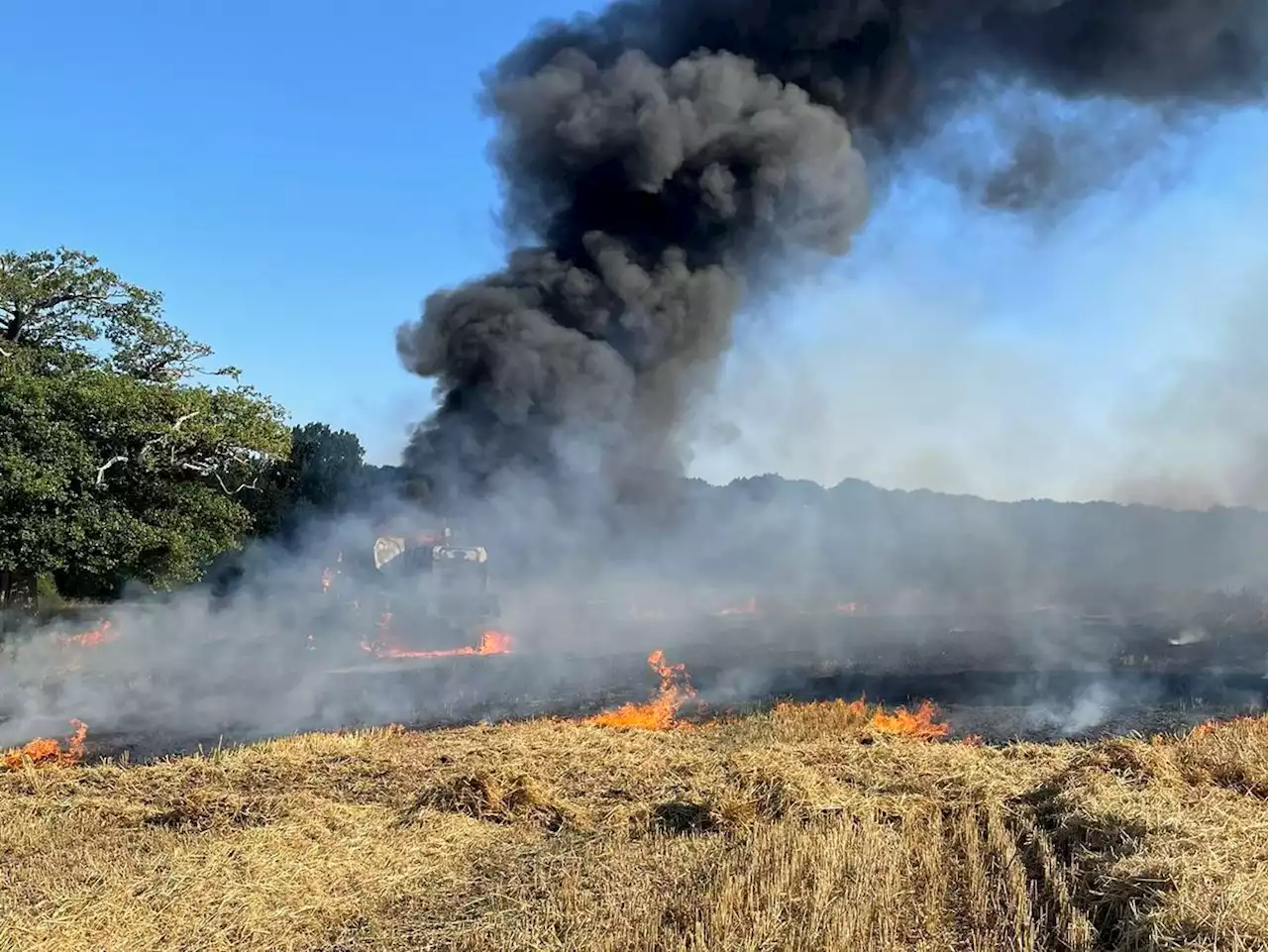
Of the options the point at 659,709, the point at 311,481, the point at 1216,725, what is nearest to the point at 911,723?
the point at 1216,725

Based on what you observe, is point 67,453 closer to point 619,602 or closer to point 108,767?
point 108,767

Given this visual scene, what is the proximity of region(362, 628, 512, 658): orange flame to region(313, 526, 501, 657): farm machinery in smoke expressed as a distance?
0.09 feet

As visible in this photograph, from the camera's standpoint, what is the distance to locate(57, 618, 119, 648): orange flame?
72.5ft

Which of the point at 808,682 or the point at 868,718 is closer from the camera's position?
the point at 868,718

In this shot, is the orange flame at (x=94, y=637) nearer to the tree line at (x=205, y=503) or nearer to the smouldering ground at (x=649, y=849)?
the tree line at (x=205, y=503)

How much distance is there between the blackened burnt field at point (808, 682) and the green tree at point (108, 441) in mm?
4414

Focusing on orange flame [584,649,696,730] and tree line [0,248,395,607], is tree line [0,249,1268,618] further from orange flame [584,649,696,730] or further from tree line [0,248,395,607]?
orange flame [584,649,696,730]

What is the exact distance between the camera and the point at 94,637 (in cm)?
2283

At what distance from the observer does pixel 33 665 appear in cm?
2031

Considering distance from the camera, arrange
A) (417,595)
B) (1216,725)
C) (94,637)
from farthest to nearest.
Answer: (417,595) < (94,637) < (1216,725)

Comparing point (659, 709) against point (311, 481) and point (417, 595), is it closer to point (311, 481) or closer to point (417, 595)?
point (417, 595)

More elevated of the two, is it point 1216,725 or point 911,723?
point 1216,725

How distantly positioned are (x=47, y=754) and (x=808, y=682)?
14.3 m

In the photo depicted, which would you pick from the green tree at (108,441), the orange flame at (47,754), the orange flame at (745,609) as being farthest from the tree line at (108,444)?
the orange flame at (745,609)
